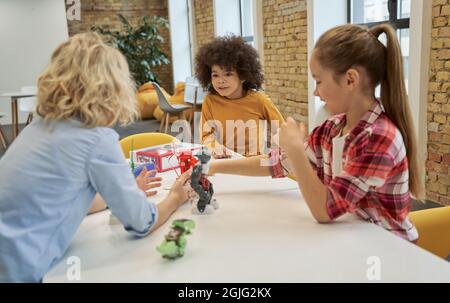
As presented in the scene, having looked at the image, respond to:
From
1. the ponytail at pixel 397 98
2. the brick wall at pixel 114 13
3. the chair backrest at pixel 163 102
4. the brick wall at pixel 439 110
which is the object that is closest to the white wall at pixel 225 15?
the chair backrest at pixel 163 102

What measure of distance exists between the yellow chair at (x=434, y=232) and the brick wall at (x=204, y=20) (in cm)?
683

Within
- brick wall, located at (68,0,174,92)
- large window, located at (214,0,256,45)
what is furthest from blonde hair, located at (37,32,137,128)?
brick wall, located at (68,0,174,92)

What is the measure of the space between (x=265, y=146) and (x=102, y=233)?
164cm

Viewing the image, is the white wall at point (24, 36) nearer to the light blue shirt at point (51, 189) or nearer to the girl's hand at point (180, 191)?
the girl's hand at point (180, 191)

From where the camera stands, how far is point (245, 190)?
65.4 inches

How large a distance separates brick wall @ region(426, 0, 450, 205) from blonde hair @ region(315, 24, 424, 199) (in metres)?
2.19

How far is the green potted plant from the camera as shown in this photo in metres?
8.89

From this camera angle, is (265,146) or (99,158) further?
(265,146)

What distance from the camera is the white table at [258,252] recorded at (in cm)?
102

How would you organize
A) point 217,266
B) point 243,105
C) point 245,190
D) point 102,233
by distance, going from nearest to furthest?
point 217,266
point 102,233
point 245,190
point 243,105

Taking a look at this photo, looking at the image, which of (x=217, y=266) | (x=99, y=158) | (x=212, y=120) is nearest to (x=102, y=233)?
(x=99, y=158)

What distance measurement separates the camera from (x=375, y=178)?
1.25 m

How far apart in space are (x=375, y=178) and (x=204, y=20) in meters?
7.77
